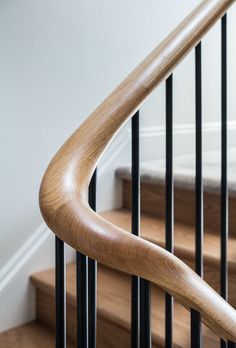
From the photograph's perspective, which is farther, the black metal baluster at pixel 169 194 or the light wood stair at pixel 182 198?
the light wood stair at pixel 182 198

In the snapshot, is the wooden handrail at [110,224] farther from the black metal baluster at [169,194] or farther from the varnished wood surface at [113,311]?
the varnished wood surface at [113,311]

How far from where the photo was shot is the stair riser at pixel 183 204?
212cm

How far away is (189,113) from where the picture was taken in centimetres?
291

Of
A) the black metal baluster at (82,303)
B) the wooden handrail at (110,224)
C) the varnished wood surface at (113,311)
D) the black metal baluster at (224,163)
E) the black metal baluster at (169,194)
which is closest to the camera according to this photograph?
the wooden handrail at (110,224)

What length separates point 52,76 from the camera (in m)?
2.21

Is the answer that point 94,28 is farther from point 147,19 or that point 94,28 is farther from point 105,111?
point 105,111

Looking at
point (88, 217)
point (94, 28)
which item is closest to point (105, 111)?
point (88, 217)

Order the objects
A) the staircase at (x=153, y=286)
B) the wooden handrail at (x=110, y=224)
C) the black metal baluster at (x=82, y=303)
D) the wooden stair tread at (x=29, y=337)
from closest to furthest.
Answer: the wooden handrail at (x=110, y=224), the black metal baluster at (x=82, y=303), the staircase at (x=153, y=286), the wooden stair tread at (x=29, y=337)

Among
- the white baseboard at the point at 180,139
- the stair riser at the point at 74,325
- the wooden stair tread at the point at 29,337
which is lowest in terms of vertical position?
the wooden stair tread at the point at 29,337

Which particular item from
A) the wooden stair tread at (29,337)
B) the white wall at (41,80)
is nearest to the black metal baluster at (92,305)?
the wooden stair tread at (29,337)

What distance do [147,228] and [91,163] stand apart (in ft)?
3.96

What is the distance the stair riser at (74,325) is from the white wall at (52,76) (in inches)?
9.0

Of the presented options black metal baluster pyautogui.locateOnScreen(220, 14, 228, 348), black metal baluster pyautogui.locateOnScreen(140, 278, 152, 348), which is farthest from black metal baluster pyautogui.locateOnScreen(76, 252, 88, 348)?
black metal baluster pyautogui.locateOnScreen(220, 14, 228, 348)

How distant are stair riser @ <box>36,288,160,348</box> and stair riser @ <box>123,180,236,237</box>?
1.85 ft
